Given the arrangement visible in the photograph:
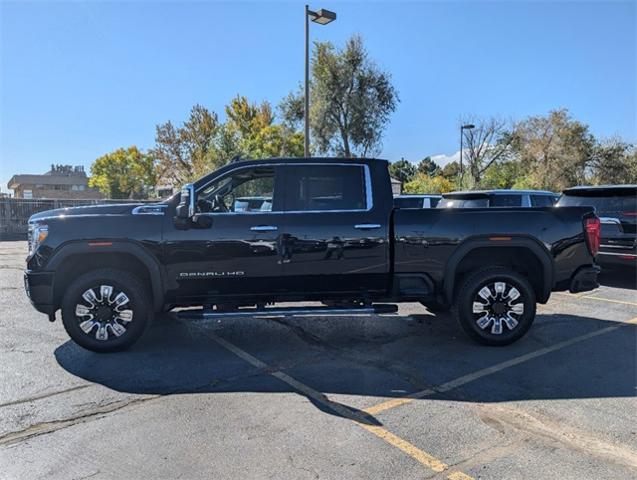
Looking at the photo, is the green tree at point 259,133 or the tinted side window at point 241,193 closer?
the tinted side window at point 241,193

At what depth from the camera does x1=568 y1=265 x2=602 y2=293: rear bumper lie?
217 inches

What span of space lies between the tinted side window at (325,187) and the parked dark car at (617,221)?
5014 mm

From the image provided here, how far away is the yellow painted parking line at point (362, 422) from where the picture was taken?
10.1 feet

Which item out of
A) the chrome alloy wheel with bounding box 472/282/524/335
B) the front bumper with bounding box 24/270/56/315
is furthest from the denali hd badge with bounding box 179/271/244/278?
the chrome alloy wheel with bounding box 472/282/524/335

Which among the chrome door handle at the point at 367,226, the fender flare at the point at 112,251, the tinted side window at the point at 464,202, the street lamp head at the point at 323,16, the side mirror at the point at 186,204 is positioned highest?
the street lamp head at the point at 323,16

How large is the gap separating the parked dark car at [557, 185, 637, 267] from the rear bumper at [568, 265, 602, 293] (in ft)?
11.0

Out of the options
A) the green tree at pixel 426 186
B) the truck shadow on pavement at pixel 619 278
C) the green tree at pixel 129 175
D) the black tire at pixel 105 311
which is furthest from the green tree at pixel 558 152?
the green tree at pixel 129 175

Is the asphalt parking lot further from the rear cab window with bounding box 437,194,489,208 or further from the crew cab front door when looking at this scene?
the rear cab window with bounding box 437,194,489,208

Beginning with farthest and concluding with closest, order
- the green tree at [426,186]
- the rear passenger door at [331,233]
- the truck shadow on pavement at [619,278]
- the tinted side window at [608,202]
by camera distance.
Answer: the green tree at [426,186]
the truck shadow on pavement at [619,278]
the tinted side window at [608,202]
the rear passenger door at [331,233]

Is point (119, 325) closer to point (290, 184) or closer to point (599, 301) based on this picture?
point (290, 184)

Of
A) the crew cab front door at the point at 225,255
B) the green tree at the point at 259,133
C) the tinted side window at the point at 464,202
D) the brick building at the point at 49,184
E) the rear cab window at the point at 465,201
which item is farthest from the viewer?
the brick building at the point at 49,184

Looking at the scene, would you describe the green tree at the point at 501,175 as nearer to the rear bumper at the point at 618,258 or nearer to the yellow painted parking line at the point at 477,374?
the rear bumper at the point at 618,258

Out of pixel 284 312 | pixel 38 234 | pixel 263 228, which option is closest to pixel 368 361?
pixel 284 312

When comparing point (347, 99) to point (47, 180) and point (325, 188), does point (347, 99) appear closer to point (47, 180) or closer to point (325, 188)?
point (325, 188)
